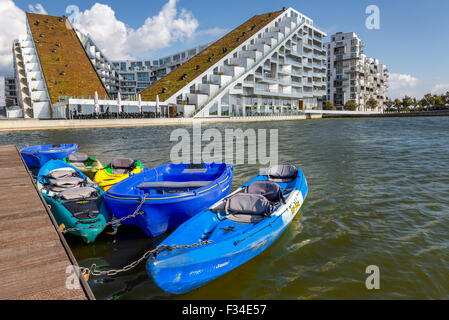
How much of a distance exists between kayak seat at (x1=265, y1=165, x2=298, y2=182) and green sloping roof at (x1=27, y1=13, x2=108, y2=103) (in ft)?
186

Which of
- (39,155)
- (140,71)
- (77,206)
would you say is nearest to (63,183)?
(77,206)

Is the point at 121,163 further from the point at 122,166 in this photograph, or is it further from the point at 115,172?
the point at 115,172

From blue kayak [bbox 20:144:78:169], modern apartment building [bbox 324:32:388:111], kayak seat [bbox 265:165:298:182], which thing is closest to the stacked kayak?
blue kayak [bbox 20:144:78:169]

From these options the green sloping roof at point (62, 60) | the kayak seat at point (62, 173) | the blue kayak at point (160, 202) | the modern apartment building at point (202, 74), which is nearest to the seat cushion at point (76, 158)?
the kayak seat at point (62, 173)

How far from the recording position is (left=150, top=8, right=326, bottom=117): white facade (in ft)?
215

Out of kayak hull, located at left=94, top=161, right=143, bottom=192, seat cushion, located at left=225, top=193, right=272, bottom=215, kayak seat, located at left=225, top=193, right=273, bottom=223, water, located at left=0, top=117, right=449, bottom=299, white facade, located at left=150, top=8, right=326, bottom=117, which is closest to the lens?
water, located at left=0, top=117, right=449, bottom=299

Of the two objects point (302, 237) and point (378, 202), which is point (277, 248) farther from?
point (378, 202)

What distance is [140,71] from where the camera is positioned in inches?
4296

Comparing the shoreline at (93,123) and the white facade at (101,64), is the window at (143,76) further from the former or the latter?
the shoreline at (93,123)

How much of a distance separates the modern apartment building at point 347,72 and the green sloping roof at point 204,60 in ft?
120

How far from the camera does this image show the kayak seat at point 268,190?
7.78 m

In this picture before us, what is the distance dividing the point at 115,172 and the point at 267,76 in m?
71.9

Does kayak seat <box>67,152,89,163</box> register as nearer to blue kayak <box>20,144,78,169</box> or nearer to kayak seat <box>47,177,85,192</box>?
blue kayak <box>20,144,78,169</box>

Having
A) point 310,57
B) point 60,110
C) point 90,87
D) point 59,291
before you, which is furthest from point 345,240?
point 310,57
